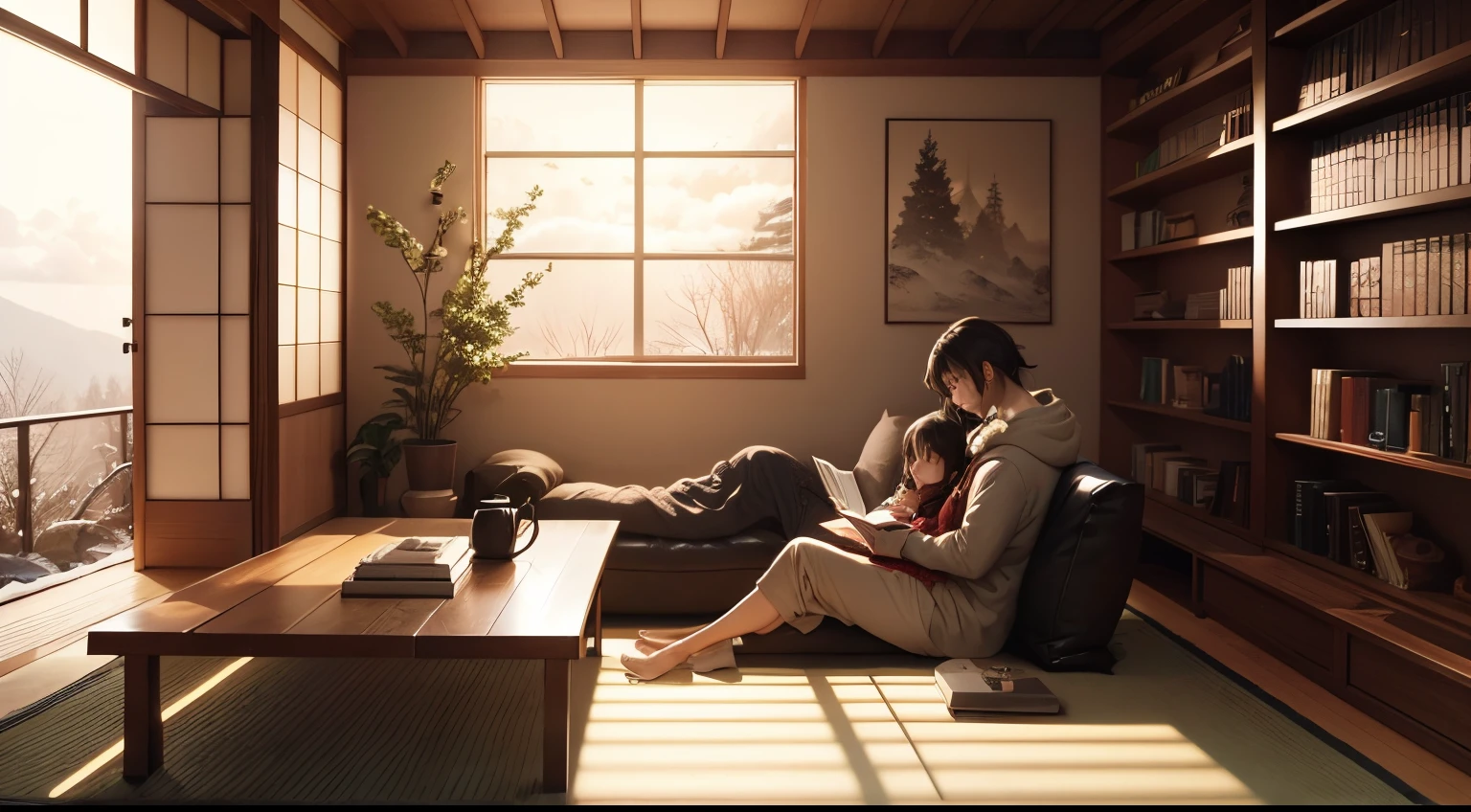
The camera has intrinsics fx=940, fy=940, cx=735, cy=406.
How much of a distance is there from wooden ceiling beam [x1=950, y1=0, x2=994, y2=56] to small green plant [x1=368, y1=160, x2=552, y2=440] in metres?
2.32

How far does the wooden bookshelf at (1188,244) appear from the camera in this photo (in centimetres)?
377

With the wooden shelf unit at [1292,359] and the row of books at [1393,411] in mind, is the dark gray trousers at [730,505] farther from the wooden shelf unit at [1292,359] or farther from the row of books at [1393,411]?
the row of books at [1393,411]

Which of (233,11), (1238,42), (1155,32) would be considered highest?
(1155,32)

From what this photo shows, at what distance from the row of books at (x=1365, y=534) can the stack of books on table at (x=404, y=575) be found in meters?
2.83

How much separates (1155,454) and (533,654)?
364 centimetres

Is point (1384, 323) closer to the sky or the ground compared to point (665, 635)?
closer to the sky

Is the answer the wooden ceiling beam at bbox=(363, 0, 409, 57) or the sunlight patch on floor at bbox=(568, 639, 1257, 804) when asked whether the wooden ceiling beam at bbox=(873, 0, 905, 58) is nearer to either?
the wooden ceiling beam at bbox=(363, 0, 409, 57)

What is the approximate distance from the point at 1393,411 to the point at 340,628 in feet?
10.1

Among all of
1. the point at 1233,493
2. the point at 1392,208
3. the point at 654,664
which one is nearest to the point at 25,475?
the point at 654,664

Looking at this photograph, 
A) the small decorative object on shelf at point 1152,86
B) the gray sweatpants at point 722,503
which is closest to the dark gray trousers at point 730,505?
the gray sweatpants at point 722,503

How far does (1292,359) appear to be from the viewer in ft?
11.7

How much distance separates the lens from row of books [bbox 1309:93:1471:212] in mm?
2719

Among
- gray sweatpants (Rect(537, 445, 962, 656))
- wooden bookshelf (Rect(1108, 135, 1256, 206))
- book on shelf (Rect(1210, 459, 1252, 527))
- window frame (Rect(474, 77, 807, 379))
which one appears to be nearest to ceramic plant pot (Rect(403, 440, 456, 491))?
window frame (Rect(474, 77, 807, 379))

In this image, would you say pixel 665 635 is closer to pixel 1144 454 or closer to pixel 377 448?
pixel 377 448
